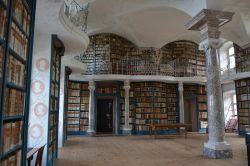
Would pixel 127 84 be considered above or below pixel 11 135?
above

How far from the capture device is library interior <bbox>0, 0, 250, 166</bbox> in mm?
2517

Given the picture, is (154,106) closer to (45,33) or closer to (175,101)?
(175,101)

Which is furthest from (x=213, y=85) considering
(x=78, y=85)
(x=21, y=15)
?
(x=78, y=85)

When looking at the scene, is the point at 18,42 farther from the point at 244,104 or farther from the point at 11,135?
the point at 244,104

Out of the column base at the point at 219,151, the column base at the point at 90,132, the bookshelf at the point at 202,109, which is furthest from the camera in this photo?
the bookshelf at the point at 202,109

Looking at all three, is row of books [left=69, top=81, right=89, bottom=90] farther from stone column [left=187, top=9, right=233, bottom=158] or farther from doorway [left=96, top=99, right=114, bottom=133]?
stone column [left=187, top=9, right=233, bottom=158]

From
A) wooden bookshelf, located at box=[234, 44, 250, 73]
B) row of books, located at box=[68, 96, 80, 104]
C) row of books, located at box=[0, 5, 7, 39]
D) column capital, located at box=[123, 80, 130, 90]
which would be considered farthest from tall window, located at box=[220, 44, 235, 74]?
row of books, located at box=[0, 5, 7, 39]

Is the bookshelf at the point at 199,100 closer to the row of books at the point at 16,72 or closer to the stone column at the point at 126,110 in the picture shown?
the stone column at the point at 126,110

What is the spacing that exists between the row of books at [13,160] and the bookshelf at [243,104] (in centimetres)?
1074

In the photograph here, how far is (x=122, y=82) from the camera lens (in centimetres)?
1135

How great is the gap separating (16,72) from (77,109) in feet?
28.7

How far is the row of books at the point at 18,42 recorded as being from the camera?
2092 mm

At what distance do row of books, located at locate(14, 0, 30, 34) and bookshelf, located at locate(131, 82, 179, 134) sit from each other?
29.6 ft

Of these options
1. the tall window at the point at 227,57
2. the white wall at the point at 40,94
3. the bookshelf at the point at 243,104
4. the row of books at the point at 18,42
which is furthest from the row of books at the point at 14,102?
the tall window at the point at 227,57
